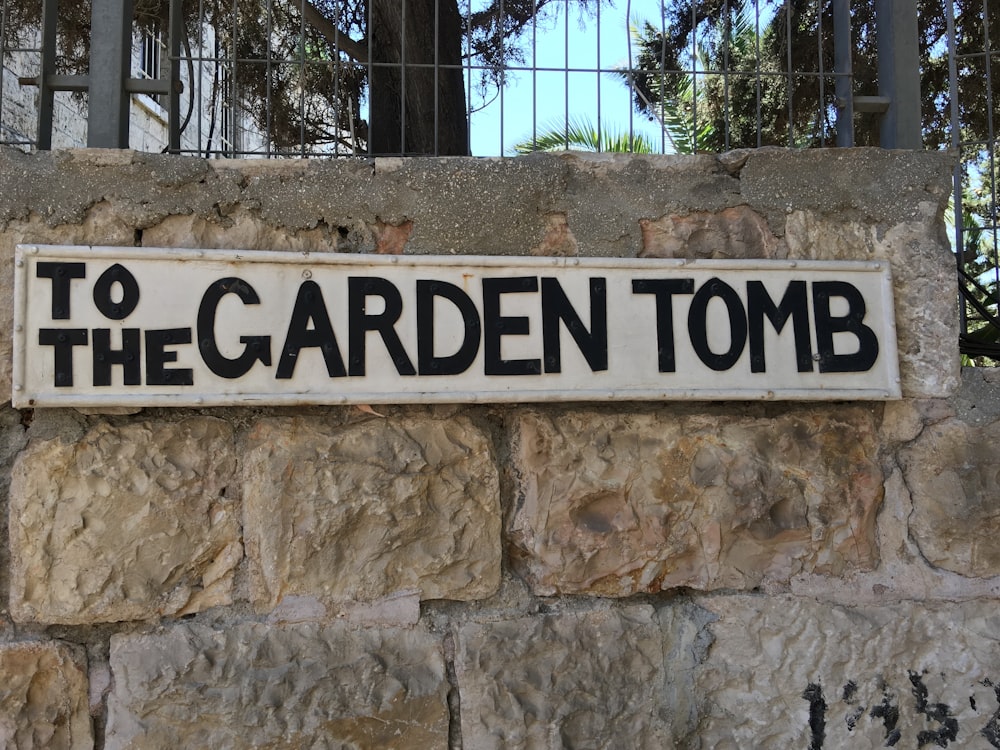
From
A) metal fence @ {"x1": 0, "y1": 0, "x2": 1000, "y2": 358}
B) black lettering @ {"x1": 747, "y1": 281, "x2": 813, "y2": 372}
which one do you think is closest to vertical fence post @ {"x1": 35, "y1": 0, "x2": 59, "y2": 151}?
metal fence @ {"x1": 0, "y1": 0, "x2": 1000, "y2": 358}

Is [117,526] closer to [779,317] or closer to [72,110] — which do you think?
[779,317]

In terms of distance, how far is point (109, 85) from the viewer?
1.71 metres

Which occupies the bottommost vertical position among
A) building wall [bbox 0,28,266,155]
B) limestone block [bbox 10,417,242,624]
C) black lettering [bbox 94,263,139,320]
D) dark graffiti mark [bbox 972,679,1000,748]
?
dark graffiti mark [bbox 972,679,1000,748]

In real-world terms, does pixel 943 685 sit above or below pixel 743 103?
below

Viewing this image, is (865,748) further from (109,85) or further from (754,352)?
(109,85)

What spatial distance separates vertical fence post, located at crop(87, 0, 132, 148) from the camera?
171 centimetres

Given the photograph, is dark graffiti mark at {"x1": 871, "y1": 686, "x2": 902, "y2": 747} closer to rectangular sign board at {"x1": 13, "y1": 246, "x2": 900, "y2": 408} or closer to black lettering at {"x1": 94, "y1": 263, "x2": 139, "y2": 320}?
rectangular sign board at {"x1": 13, "y1": 246, "x2": 900, "y2": 408}

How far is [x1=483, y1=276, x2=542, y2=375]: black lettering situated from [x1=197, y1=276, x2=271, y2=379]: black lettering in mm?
411

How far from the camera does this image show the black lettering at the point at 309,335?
155cm

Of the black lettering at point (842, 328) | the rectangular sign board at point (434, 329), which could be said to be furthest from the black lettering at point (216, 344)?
the black lettering at point (842, 328)

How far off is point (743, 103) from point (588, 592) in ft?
8.73

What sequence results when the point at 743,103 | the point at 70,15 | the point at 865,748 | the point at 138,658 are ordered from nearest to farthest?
the point at 138,658 < the point at 865,748 < the point at 70,15 < the point at 743,103

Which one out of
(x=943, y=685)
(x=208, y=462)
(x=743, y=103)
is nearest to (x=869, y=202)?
(x=943, y=685)

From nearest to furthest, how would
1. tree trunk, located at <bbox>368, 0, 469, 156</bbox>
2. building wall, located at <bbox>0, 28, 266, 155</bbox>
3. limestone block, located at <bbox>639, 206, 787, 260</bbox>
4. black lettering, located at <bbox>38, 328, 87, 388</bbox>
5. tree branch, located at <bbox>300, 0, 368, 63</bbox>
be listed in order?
black lettering, located at <bbox>38, 328, 87, 388</bbox> → limestone block, located at <bbox>639, 206, 787, 260</bbox> → tree trunk, located at <bbox>368, 0, 469, 156</bbox> → tree branch, located at <bbox>300, 0, 368, 63</bbox> → building wall, located at <bbox>0, 28, 266, 155</bbox>
